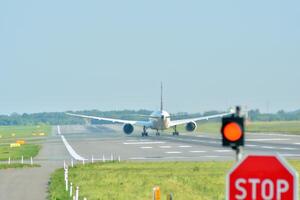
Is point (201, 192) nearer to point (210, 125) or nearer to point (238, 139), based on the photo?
point (238, 139)

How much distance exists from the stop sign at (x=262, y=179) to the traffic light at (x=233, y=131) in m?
0.70

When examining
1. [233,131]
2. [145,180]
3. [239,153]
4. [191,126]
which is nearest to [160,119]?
[191,126]

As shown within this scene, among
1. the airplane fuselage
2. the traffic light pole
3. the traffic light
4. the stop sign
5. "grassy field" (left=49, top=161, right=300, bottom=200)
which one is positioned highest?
the airplane fuselage

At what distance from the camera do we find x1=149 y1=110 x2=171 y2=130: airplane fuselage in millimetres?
109081

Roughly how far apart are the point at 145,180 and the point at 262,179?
100 ft

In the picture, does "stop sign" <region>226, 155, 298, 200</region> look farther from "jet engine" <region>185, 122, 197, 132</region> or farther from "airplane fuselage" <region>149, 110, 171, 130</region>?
"jet engine" <region>185, 122, 197, 132</region>

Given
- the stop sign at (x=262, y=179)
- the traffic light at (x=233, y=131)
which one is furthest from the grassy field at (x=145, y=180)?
the stop sign at (x=262, y=179)

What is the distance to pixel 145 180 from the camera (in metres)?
41.1

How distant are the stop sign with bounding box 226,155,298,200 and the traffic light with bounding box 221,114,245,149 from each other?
70cm

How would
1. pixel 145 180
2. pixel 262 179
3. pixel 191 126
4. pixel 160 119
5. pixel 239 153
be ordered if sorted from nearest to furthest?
pixel 262 179, pixel 239 153, pixel 145 180, pixel 160 119, pixel 191 126

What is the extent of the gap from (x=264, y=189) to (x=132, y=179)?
31.2m

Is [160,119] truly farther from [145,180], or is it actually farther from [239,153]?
[239,153]

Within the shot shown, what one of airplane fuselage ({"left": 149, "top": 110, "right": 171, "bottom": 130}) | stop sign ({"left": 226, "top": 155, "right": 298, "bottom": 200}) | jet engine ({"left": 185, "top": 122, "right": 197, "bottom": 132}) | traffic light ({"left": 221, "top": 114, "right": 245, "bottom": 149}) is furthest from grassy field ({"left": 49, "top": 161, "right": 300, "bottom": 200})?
jet engine ({"left": 185, "top": 122, "right": 197, "bottom": 132})

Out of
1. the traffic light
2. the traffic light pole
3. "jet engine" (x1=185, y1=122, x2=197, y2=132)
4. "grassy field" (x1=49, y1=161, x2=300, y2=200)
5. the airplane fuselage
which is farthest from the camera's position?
"jet engine" (x1=185, y1=122, x2=197, y2=132)
